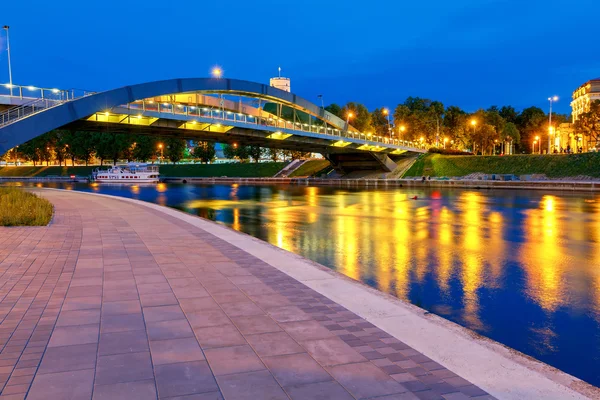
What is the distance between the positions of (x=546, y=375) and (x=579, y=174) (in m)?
64.1

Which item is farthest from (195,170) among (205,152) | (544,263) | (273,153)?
(544,263)

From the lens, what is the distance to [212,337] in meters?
5.55

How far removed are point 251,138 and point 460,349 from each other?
49.6 metres

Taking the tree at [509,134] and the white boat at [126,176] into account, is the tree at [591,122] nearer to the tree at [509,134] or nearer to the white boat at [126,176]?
the tree at [509,134]

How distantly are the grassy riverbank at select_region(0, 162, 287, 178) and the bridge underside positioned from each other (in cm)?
1940

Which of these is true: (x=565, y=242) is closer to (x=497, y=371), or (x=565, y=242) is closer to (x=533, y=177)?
(x=497, y=371)

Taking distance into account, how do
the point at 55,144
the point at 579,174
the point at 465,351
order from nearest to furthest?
the point at 465,351 < the point at 579,174 < the point at 55,144

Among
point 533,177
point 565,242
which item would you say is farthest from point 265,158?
point 565,242

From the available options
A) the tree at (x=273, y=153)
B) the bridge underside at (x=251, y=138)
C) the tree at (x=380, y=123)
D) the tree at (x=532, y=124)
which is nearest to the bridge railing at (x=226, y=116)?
the bridge underside at (x=251, y=138)

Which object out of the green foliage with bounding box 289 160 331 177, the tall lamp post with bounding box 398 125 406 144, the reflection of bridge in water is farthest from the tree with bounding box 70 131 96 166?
the tall lamp post with bounding box 398 125 406 144

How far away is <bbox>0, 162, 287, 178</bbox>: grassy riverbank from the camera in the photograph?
100.0 metres

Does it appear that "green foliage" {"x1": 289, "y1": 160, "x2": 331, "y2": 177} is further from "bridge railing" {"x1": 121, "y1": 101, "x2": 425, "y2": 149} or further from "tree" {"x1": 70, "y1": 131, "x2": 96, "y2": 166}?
"tree" {"x1": 70, "y1": 131, "x2": 96, "y2": 166}

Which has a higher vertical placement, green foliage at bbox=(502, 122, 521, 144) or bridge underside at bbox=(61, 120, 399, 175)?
green foliage at bbox=(502, 122, 521, 144)

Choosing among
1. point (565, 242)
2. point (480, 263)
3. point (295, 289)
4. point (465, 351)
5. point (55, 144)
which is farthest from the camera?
point (55, 144)
